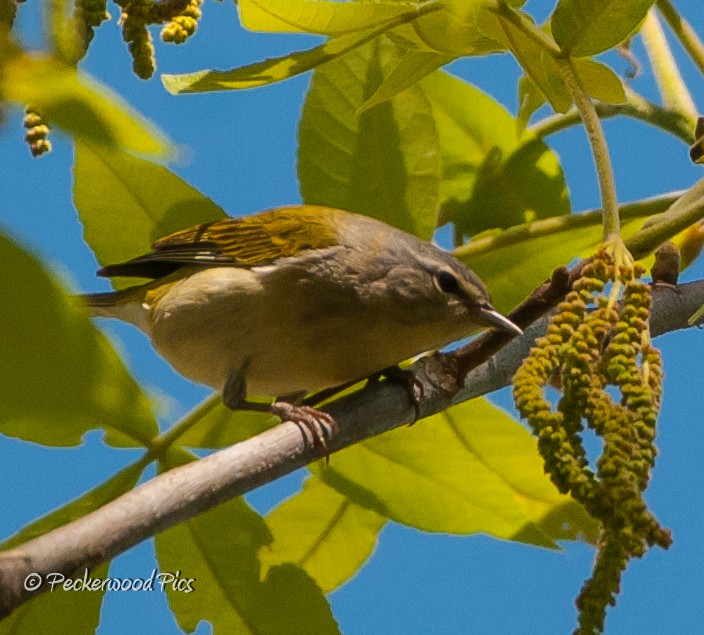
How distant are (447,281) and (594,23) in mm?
737

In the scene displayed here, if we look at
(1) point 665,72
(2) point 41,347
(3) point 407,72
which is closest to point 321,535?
(3) point 407,72

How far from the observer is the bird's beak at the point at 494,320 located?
1348mm

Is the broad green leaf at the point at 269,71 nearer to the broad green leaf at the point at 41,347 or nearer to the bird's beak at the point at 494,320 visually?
the bird's beak at the point at 494,320

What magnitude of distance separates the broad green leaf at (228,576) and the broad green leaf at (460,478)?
180mm

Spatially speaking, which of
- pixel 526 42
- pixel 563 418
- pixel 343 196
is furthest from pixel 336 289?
pixel 563 418

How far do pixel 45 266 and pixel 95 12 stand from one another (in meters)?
0.62

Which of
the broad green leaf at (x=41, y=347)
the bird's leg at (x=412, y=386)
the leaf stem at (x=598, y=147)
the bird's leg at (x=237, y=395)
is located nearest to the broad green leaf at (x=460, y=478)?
the bird's leg at (x=412, y=386)

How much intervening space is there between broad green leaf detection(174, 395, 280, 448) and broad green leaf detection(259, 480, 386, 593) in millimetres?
135

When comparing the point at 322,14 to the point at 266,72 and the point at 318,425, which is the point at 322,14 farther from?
the point at 318,425

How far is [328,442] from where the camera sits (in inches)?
50.8

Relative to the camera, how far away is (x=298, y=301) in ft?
6.48

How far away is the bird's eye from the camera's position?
73.7 inches

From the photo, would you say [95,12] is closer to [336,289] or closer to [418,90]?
[418,90]

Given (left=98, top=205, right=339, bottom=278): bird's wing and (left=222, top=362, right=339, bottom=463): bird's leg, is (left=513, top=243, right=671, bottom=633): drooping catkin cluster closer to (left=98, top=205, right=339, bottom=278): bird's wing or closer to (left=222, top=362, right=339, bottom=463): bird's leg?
(left=222, top=362, right=339, bottom=463): bird's leg
